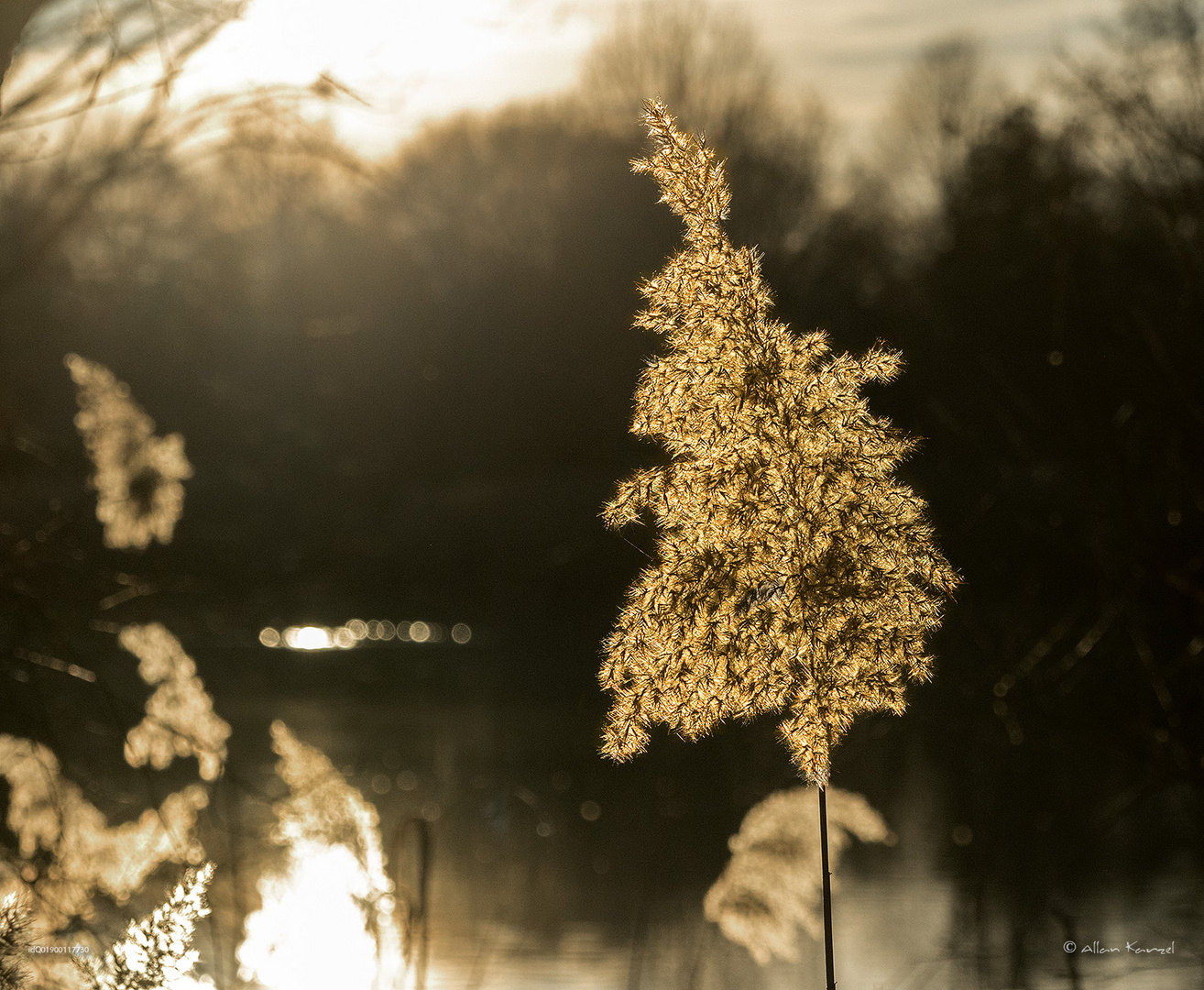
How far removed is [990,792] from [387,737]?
836 cm

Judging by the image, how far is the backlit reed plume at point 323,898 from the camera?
5504 millimetres

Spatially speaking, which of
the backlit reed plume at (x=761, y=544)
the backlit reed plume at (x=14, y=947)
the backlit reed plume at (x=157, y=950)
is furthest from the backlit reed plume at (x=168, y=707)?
the backlit reed plume at (x=761, y=544)

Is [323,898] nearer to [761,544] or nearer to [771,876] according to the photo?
[771,876]

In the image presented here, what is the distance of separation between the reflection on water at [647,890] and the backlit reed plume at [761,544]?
2.04 m

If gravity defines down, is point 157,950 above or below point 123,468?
below

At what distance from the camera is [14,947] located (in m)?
4.15

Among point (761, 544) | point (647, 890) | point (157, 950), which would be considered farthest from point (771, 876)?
point (647, 890)

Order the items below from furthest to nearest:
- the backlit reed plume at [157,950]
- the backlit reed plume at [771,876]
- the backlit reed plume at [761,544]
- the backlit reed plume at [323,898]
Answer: the backlit reed plume at [323,898], the backlit reed plume at [771,876], the backlit reed plume at [157,950], the backlit reed plume at [761,544]

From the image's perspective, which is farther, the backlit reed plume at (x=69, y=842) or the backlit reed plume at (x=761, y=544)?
the backlit reed plume at (x=69, y=842)

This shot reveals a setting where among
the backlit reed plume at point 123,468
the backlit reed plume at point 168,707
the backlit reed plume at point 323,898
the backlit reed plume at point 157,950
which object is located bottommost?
the backlit reed plume at point 157,950

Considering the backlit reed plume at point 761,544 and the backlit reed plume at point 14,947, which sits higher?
the backlit reed plume at point 761,544

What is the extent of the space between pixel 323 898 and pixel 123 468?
101 inches

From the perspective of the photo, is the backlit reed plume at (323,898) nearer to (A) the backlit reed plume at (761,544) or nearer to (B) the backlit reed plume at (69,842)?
(B) the backlit reed plume at (69,842)

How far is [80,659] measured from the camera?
701 cm
